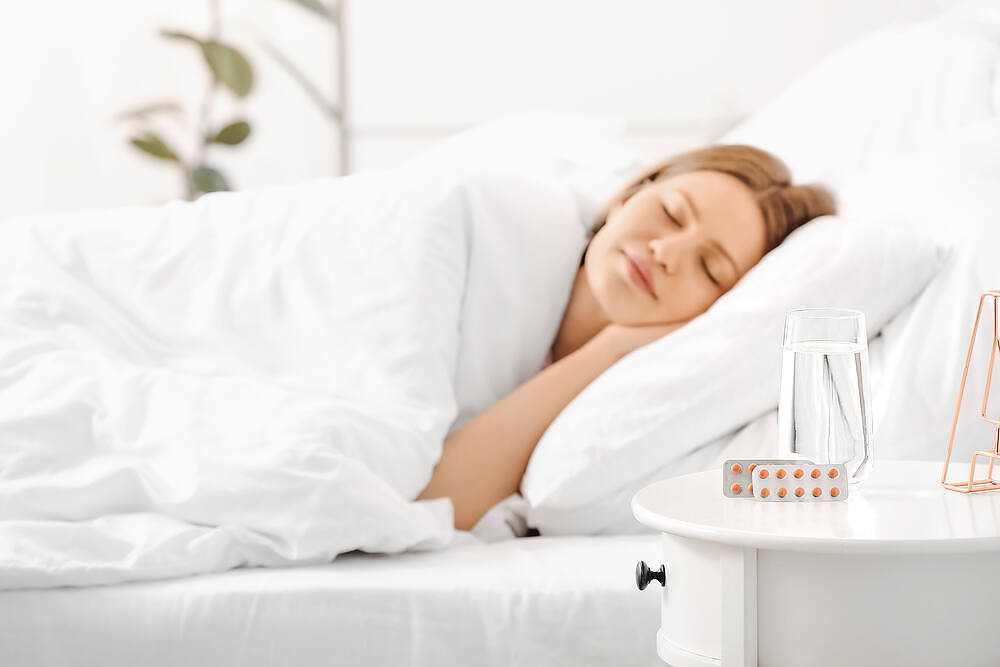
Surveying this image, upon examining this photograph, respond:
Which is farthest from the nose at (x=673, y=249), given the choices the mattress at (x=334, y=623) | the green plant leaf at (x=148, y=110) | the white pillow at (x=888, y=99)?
the green plant leaf at (x=148, y=110)

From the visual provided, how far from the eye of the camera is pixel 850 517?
824 millimetres

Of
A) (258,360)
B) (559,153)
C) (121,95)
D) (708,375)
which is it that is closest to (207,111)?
(121,95)

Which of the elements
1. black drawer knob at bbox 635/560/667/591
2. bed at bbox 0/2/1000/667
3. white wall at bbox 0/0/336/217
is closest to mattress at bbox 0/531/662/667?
bed at bbox 0/2/1000/667

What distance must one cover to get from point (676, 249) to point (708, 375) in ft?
0.88

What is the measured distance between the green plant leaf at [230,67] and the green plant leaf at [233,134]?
0.23 ft

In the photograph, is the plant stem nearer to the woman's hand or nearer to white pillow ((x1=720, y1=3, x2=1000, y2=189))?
white pillow ((x1=720, y1=3, x2=1000, y2=189))

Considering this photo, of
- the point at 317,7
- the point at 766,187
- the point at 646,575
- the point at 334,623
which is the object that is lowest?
the point at 334,623

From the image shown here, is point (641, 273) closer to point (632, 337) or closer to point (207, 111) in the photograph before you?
point (632, 337)

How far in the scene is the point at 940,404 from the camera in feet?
3.88

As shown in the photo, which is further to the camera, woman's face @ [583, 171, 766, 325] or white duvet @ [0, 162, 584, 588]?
woman's face @ [583, 171, 766, 325]

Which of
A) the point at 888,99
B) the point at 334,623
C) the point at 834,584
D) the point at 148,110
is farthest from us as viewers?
the point at 148,110

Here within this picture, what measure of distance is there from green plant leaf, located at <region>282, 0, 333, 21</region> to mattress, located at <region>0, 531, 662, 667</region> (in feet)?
5.85

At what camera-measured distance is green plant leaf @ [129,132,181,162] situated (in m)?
2.65

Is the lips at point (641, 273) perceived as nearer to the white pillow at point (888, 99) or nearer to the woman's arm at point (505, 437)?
the woman's arm at point (505, 437)
